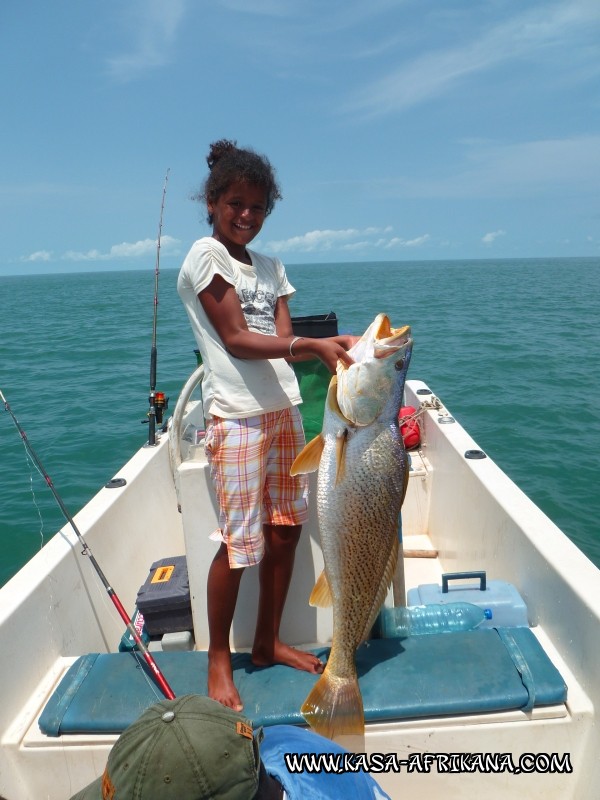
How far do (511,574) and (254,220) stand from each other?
233 cm

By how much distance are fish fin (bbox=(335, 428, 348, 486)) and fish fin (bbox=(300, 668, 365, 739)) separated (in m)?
0.81

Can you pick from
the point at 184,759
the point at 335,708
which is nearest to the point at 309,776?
the point at 184,759

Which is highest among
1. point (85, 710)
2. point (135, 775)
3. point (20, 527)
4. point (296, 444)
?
point (296, 444)

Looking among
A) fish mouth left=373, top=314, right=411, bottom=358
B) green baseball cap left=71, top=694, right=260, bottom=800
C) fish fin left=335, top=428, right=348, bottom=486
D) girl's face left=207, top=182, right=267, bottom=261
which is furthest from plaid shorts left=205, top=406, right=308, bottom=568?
green baseball cap left=71, top=694, right=260, bottom=800

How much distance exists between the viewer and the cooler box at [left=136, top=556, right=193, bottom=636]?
313 cm

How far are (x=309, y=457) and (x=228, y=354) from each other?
556 millimetres

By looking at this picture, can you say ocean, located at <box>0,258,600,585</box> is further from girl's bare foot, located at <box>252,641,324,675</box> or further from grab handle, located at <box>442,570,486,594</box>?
girl's bare foot, located at <box>252,641,324,675</box>

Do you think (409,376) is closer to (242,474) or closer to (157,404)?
(157,404)

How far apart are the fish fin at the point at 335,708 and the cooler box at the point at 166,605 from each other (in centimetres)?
105

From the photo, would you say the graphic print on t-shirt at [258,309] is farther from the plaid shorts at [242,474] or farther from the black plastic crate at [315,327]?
the black plastic crate at [315,327]

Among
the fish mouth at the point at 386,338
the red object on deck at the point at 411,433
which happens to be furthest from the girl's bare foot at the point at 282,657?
the red object on deck at the point at 411,433

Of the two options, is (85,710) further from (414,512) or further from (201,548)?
(414,512)

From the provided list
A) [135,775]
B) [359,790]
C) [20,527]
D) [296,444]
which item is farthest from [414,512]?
[20,527]

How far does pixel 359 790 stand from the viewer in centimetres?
155
